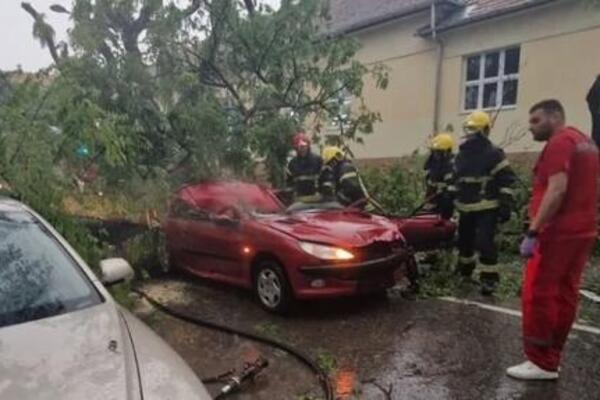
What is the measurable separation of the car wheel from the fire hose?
617mm

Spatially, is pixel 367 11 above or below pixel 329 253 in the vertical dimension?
above

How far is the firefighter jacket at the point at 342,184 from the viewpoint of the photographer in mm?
7695

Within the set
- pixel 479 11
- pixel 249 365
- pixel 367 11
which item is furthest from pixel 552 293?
pixel 367 11

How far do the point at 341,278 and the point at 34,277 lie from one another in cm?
305

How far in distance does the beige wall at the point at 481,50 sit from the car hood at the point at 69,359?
12386 millimetres

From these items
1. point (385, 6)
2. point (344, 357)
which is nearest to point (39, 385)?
point (344, 357)

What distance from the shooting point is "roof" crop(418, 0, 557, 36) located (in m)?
14.0

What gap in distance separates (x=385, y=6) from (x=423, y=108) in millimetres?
3786

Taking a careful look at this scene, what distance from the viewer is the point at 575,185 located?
402cm

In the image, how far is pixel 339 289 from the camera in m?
5.46

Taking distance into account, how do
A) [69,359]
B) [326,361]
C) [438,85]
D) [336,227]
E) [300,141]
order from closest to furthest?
[69,359], [326,361], [336,227], [300,141], [438,85]

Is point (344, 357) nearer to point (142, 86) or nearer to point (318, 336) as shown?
point (318, 336)

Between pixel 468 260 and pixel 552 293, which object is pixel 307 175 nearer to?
pixel 468 260

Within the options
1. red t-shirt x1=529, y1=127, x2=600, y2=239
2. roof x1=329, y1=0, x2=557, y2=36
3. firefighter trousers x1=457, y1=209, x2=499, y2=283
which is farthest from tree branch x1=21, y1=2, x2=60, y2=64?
red t-shirt x1=529, y1=127, x2=600, y2=239
